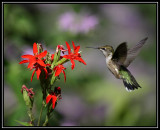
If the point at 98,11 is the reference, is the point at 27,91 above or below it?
below

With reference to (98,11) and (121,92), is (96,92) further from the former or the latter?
(98,11)

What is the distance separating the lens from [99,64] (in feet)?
14.1

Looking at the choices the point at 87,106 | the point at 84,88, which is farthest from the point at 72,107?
the point at 84,88

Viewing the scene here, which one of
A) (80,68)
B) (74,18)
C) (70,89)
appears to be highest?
(74,18)

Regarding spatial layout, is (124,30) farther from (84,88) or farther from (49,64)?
(49,64)

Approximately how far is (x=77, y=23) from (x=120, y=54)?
1.74m

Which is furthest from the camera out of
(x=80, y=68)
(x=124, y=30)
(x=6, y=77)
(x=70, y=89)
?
(x=124, y=30)

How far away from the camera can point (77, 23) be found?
366cm

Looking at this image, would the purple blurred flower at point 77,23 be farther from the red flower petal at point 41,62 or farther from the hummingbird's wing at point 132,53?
the red flower petal at point 41,62

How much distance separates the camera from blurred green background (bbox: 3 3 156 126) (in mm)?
2697

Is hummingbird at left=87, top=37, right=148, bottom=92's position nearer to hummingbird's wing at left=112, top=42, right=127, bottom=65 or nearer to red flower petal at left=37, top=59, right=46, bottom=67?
hummingbird's wing at left=112, top=42, right=127, bottom=65

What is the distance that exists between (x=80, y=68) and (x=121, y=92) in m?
0.52

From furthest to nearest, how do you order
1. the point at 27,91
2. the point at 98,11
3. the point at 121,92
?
1. the point at 98,11
2. the point at 121,92
3. the point at 27,91

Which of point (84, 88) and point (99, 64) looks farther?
point (99, 64)
